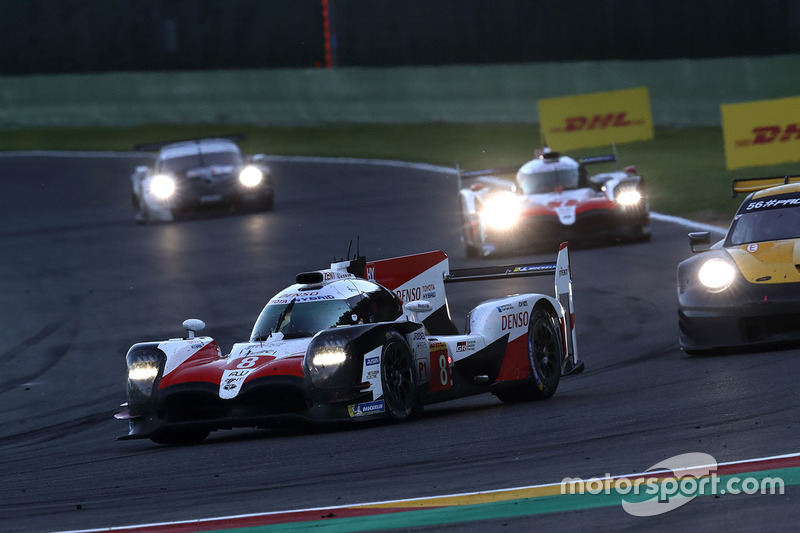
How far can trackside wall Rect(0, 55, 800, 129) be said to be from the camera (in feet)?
113

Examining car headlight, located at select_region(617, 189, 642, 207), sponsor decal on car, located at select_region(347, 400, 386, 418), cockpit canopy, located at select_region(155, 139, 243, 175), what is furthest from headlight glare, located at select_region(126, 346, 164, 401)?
cockpit canopy, located at select_region(155, 139, 243, 175)

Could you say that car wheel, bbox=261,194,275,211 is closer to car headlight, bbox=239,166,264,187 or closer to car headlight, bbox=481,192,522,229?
car headlight, bbox=239,166,264,187

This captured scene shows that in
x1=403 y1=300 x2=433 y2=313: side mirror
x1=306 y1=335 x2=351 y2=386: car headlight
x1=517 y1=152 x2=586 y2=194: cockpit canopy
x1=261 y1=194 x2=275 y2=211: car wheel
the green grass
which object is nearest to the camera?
x1=306 y1=335 x2=351 y2=386: car headlight

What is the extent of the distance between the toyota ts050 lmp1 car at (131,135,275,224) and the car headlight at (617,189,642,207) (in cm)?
878

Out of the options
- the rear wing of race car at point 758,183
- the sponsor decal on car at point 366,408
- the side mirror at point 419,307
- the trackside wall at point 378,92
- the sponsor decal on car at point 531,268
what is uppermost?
the trackside wall at point 378,92

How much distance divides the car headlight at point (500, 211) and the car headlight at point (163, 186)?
854 centimetres

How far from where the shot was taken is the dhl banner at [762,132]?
78.0ft

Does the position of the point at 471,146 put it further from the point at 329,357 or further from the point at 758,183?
the point at 329,357

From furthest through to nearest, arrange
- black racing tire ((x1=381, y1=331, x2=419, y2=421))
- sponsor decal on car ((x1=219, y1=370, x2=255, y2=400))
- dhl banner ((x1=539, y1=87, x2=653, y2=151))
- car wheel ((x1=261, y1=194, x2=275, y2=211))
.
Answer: dhl banner ((x1=539, y1=87, x2=653, y2=151)) < car wheel ((x1=261, y1=194, x2=275, y2=211)) < black racing tire ((x1=381, y1=331, x2=419, y2=421)) < sponsor decal on car ((x1=219, y1=370, x2=255, y2=400))

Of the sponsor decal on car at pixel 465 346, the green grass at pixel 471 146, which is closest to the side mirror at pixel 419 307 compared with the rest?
the sponsor decal on car at pixel 465 346

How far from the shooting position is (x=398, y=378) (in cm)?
1044

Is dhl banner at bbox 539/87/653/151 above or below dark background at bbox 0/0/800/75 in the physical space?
below

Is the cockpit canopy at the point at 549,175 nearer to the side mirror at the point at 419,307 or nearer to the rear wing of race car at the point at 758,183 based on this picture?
the rear wing of race car at the point at 758,183

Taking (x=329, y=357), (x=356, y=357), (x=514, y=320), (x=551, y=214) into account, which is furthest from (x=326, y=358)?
(x=551, y=214)
